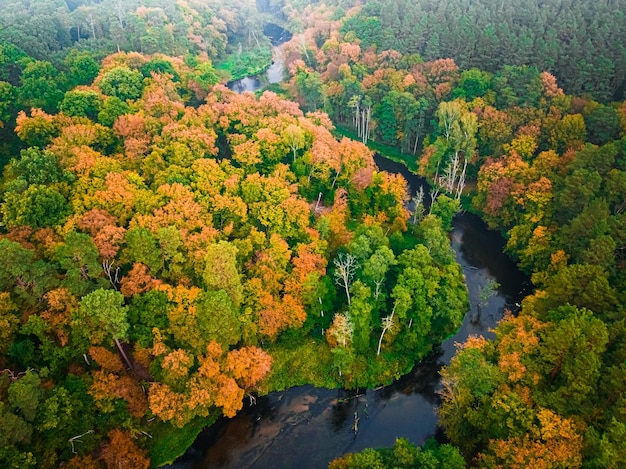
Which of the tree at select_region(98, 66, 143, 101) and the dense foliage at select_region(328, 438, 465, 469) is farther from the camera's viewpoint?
the tree at select_region(98, 66, 143, 101)

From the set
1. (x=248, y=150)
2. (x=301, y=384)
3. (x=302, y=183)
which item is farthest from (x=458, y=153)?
(x=301, y=384)

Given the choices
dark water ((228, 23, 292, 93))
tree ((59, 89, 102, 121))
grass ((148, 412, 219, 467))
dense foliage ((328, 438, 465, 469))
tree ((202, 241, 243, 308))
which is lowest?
grass ((148, 412, 219, 467))

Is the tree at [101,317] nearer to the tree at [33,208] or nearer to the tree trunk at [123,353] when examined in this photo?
the tree trunk at [123,353]

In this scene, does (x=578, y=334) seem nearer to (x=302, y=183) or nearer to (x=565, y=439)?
(x=565, y=439)

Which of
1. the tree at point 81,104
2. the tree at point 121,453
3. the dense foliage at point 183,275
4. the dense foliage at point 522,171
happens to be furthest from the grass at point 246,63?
the tree at point 121,453

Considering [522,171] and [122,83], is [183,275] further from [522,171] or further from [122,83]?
[522,171]

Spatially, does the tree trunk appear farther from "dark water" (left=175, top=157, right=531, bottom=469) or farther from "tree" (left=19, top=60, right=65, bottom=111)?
"tree" (left=19, top=60, right=65, bottom=111)

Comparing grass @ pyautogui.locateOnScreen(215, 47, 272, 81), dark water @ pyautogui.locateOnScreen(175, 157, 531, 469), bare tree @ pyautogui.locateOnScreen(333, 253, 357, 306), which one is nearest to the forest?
bare tree @ pyautogui.locateOnScreen(333, 253, 357, 306)
